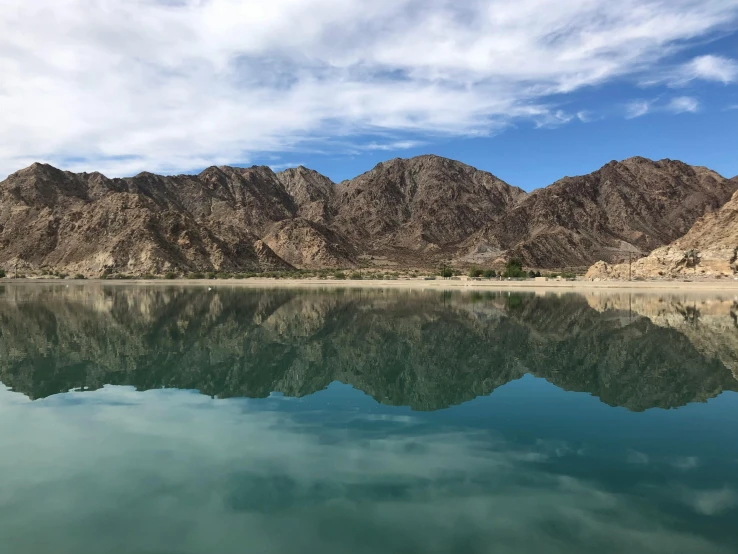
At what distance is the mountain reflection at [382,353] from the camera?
18672 millimetres

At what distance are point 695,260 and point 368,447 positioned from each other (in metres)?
114

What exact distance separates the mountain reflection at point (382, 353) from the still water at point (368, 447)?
0.59ft

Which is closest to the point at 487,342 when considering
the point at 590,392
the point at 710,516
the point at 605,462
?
the point at 590,392

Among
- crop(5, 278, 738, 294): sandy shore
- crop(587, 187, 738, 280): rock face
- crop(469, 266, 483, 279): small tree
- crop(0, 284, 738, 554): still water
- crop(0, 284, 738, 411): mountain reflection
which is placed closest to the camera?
crop(0, 284, 738, 554): still water

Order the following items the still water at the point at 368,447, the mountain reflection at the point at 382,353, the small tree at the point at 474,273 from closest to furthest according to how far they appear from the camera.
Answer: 1. the still water at the point at 368,447
2. the mountain reflection at the point at 382,353
3. the small tree at the point at 474,273

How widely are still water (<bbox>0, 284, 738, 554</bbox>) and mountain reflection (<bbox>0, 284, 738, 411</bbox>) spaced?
180mm

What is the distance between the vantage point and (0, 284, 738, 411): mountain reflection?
18672 millimetres

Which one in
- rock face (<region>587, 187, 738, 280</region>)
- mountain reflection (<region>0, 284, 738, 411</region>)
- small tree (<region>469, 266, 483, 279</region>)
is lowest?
mountain reflection (<region>0, 284, 738, 411</region>)

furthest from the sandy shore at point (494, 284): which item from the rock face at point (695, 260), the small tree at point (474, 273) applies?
the small tree at point (474, 273)

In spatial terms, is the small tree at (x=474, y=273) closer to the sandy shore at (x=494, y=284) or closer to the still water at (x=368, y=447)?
the sandy shore at (x=494, y=284)

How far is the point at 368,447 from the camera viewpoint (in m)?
12.2

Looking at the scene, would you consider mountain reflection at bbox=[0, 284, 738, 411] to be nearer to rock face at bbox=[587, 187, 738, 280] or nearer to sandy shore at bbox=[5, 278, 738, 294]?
sandy shore at bbox=[5, 278, 738, 294]

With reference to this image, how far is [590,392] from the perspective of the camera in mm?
17922

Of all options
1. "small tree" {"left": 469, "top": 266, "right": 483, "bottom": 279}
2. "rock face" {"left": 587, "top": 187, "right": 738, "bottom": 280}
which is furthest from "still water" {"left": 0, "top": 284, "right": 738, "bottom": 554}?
"rock face" {"left": 587, "top": 187, "right": 738, "bottom": 280}
